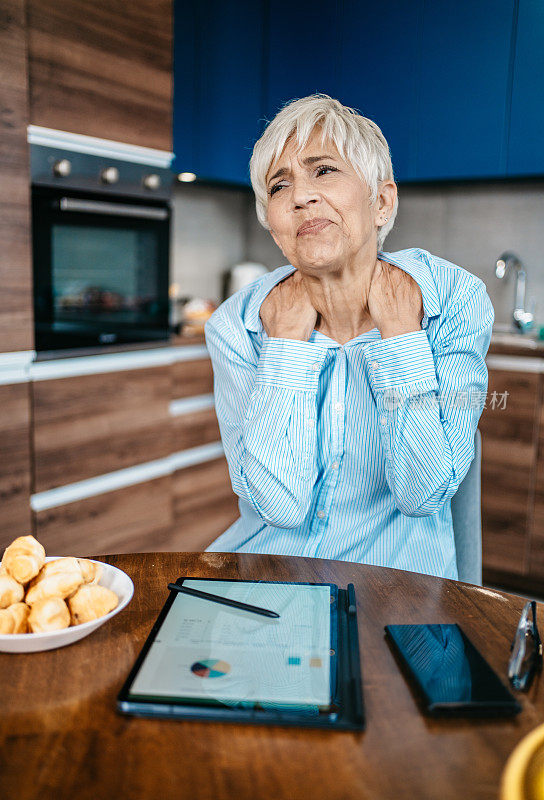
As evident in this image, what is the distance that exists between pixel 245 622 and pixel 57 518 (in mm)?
1692

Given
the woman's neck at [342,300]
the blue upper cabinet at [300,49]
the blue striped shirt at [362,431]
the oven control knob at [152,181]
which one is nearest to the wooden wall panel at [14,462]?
the oven control knob at [152,181]

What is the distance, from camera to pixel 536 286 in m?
3.23

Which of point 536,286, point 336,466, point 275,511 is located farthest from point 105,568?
point 536,286

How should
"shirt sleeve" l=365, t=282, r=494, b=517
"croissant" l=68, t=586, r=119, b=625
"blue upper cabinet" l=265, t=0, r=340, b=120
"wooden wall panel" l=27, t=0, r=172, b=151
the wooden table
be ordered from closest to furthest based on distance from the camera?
1. the wooden table
2. "croissant" l=68, t=586, r=119, b=625
3. "shirt sleeve" l=365, t=282, r=494, b=517
4. "wooden wall panel" l=27, t=0, r=172, b=151
5. "blue upper cabinet" l=265, t=0, r=340, b=120

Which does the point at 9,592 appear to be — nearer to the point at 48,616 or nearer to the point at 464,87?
the point at 48,616

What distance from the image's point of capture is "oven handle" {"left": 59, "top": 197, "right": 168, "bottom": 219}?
7.39 ft

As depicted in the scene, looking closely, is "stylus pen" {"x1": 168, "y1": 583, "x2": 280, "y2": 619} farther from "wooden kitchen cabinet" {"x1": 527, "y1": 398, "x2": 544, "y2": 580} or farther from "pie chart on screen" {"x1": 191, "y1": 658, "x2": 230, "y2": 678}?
"wooden kitchen cabinet" {"x1": 527, "y1": 398, "x2": 544, "y2": 580}

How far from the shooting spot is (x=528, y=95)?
289cm

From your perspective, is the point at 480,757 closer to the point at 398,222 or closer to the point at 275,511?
the point at 275,511

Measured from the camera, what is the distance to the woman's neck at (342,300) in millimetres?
1297

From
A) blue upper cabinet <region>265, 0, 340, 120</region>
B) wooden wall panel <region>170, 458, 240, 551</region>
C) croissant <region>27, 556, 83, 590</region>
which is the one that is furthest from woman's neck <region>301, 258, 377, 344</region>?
blue upper cabinet <region>265, 0, 340, 120</region>

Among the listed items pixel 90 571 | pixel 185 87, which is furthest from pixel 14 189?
pixel 90 571

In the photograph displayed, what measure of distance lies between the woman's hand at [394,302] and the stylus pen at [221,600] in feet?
1.96

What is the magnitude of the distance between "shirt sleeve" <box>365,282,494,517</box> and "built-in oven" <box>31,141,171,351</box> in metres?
1.37
